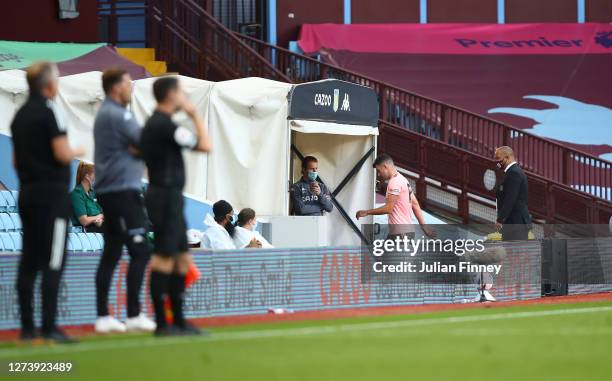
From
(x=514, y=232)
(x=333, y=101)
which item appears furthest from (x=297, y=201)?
(x=514, y=232)

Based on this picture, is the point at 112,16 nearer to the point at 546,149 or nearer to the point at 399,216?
the point at 546,149

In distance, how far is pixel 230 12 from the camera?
25312mm

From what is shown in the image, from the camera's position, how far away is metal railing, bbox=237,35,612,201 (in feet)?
72.1

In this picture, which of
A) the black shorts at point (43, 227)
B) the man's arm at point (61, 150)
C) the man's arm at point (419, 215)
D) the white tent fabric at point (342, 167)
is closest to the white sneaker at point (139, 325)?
the black shorts at point (43, 227)

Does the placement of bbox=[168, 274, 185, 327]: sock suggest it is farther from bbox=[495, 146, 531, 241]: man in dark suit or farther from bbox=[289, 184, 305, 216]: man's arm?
bbox=[289, 184, 305, 216]: man's arm

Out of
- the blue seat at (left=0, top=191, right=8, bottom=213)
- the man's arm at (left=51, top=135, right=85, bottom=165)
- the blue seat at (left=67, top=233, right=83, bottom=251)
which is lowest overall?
the blue seat at (left=67, top=233, right=83, bottom=251)

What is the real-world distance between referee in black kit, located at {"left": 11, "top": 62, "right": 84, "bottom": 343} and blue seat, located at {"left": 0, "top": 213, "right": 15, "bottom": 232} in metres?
5.65

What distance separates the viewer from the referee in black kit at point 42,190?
862cm

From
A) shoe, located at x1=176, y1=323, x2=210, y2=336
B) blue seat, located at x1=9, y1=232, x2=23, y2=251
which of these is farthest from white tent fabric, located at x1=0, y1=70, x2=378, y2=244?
shoe, located at x1=176, y1=323, x2=210, y2=336

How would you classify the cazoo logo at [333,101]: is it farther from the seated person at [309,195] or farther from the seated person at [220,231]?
the seated person at [220,231]

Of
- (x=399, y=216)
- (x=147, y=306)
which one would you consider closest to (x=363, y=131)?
(x=399, y=216)

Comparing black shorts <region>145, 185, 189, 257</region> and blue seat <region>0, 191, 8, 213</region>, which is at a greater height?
black shorts <region>145, 185, 189, 257</region>

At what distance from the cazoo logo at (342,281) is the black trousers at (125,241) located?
4433 mm

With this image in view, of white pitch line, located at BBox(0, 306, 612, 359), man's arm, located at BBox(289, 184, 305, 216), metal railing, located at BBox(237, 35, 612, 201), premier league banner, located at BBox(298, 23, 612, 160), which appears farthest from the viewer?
premier league banner, located at BBox(298, 23, 612, 160)
